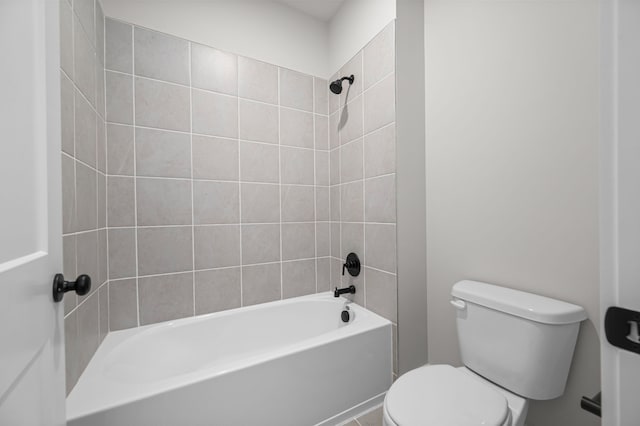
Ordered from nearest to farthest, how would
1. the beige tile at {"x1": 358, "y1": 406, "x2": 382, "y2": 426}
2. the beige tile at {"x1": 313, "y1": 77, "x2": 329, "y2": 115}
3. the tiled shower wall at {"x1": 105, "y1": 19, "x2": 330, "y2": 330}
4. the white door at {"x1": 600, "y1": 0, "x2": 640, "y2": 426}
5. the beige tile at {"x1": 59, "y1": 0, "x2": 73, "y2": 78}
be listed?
the white door at {"x1": 600, "y1": 0, "x2": 640, "y2": 426} → the beige tile at {"x1": 59, "y1": 0, "x2": 73, "y2": 78} → the beige tile at {"x1": 358, "y1": 406, "x2": 382, "y2": 426} → the tiled shower wall at {"x1": 105, "y1": 19, "x2": 330, "y2": 330} → the beige tile at {"x1": 313, "y1": 77, "x2": 329, "y2": 115}

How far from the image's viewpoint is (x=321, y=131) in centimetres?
204

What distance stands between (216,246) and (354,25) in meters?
1.72

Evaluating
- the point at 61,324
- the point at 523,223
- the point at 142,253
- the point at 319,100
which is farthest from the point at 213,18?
the point at 523,223

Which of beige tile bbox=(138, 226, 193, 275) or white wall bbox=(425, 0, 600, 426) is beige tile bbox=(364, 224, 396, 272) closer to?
white wall bbox=(425, 0, 600, 426)

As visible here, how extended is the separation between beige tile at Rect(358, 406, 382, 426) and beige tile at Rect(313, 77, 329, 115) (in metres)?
1.96

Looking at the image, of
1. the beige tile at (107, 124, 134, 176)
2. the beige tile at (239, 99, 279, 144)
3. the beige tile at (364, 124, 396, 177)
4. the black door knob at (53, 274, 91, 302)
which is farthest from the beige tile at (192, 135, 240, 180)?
the black door knob at (53, 274, 91, 302)

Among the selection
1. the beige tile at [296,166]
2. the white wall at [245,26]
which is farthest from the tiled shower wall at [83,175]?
the beige tile at [296,166]

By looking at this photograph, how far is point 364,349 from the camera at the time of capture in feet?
4.61

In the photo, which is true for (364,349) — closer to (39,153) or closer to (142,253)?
(142,253)

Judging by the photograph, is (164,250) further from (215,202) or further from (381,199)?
(381,199)

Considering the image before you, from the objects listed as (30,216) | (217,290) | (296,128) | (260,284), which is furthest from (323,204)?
(30,216)

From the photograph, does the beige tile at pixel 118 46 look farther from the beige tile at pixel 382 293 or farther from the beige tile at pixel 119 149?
the beige tile at pixel 382 293

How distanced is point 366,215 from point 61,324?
1430 millimetres

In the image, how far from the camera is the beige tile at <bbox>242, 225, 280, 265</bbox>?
1.76 meters
